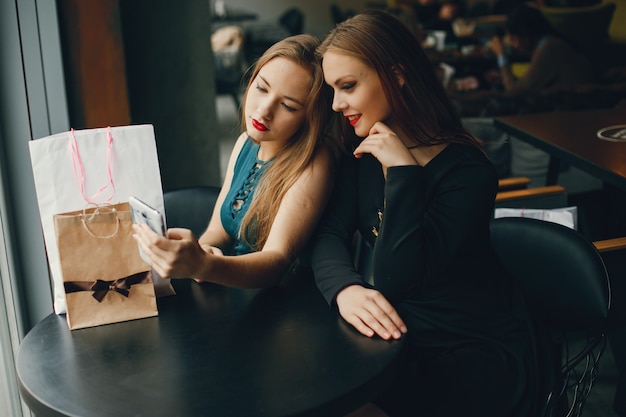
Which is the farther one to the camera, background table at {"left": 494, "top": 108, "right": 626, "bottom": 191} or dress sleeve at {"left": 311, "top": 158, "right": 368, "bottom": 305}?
background table at {"left": 494, "top": 108, "right": 626, "bottom": 191}

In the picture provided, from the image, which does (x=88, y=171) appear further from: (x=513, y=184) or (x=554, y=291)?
(x=513, y=184)

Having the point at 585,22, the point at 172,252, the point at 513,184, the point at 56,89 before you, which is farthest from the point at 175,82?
the point at 585,22

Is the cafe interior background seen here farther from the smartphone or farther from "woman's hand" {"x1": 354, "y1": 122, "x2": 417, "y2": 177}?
"woman's hand" {"x1": 354, "y1": 122, "x2": 417, "y2": 177}

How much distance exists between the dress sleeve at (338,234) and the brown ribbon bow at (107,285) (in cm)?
37

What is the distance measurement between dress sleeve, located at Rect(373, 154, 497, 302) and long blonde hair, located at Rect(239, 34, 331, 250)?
10.7 inches

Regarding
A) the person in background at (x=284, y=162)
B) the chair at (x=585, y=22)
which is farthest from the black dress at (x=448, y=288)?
the chair at (x=585, y=22)

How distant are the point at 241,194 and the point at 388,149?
1.53 ft

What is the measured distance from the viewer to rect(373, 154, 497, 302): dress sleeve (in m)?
1.34

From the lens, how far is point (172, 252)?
124cm

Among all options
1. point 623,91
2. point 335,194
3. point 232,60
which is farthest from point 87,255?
point 232,60

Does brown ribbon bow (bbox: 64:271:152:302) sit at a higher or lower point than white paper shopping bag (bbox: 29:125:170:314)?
lower

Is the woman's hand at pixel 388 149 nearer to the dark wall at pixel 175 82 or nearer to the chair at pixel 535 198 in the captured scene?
the chair at pixel 535 198

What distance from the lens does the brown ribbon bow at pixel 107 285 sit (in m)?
1.30

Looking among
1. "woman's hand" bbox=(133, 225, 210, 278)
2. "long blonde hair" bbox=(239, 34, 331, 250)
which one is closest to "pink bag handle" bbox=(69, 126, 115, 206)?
"woman's hand" bbox=(133, 225, 210, 278)
